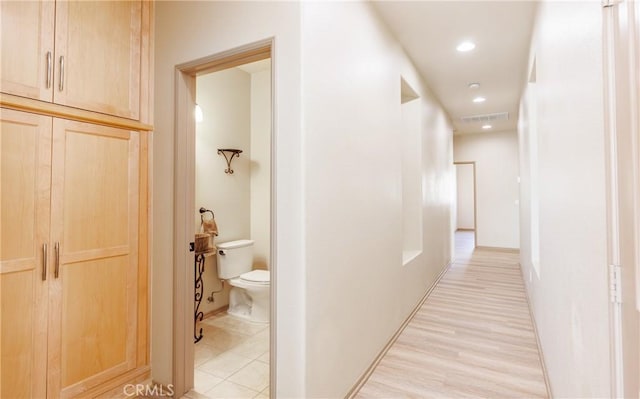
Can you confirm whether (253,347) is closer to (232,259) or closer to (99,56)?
(232,259)

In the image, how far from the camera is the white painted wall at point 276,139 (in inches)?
61.8

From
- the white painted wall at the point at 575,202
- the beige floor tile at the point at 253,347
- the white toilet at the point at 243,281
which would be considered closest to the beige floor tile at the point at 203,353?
the beige floor tile at the point at 253,347

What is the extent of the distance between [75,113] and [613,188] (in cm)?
244

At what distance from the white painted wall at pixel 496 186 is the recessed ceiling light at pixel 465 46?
476 centimetres

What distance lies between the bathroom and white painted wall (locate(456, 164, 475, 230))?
9.27 m

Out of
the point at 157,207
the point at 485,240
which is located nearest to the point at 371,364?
the point at 157,207

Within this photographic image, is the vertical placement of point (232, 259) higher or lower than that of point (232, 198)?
lower

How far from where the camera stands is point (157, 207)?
2.15 m

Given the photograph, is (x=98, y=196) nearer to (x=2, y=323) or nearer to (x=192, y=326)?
(x=2, y=323)

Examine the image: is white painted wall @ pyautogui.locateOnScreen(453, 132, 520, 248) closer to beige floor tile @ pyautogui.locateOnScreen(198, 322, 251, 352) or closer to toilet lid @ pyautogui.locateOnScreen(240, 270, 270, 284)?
toilet lid @ pyautogui.locateOnScreen(240, 270, 270, 284)

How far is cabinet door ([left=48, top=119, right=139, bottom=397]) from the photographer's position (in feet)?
5.69

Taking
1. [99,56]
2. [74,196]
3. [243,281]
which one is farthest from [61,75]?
[243,281]

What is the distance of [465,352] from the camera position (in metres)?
2.57

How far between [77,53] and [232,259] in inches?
83.8
